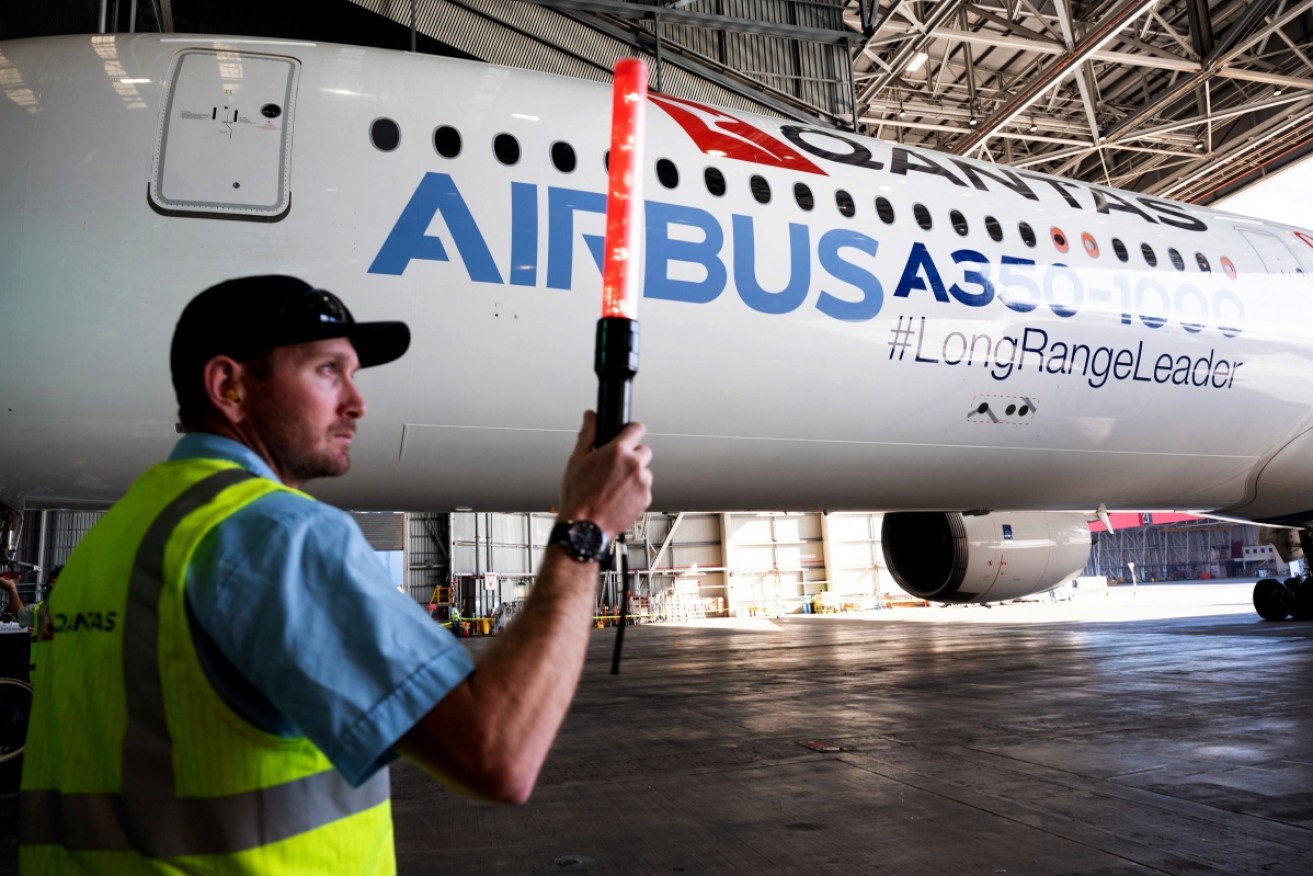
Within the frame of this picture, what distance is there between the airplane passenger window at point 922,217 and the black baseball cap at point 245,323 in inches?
231

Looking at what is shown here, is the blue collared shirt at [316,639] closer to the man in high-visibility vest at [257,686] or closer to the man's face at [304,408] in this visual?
the man in high-visibility vest at [257,686]

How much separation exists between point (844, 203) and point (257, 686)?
5.87 meters

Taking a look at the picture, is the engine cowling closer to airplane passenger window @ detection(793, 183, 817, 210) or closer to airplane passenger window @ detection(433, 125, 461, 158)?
airplane passenger window @ detection(793, 183, 817, 210)

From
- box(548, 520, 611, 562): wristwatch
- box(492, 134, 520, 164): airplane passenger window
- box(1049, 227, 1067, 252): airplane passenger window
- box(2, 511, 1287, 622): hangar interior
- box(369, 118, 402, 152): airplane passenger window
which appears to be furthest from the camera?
box(2, 511, 1287, 622): hangar interior

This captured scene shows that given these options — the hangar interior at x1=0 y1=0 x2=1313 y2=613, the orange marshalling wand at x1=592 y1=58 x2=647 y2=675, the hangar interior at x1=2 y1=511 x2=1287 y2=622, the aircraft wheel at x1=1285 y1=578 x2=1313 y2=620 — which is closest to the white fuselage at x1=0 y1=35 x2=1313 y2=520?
the orange marshalling wand at x1=592 y1=58 x2=647 y2=675

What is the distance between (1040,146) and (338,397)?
2783cm

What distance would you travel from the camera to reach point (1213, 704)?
231 inches

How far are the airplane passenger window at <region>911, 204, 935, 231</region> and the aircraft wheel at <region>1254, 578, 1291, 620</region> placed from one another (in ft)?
34.4

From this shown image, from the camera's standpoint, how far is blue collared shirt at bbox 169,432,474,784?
1.03 m

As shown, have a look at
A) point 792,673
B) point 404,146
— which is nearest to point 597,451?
point 404,146

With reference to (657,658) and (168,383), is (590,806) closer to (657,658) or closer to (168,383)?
(168,383)

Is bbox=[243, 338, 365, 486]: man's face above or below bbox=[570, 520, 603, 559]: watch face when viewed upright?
above

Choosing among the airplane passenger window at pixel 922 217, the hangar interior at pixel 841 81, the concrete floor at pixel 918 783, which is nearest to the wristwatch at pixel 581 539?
the concrete floor at pixel 918 783

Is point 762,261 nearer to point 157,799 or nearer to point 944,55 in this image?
point 157,799
